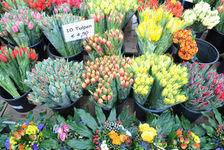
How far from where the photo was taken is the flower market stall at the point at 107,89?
843 millimetres

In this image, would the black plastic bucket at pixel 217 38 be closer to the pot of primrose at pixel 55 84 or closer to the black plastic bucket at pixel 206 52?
the black plastic bucket at pixel 206 52

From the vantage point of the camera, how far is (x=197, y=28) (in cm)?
156

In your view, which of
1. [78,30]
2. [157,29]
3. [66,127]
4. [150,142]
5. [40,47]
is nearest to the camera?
[150,142]

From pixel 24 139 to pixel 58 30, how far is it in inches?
31.3

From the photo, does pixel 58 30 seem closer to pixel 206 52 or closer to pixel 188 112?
pixel 188 112

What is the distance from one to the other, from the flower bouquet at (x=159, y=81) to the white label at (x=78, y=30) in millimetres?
454

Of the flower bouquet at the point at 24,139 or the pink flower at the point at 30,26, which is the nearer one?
the flower bouquet at the point at 24,139

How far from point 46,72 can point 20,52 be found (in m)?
0.29

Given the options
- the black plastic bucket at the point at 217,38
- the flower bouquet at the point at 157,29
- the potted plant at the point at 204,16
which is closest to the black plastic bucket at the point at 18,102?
the flower bouquet at the point at 157,29

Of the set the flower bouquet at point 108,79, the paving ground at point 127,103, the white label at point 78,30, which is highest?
the white label at point 78,30

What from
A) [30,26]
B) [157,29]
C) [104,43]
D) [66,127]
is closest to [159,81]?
[157,29]

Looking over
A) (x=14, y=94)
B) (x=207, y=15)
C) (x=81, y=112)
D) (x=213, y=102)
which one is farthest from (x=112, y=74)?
(x=207, y=15)

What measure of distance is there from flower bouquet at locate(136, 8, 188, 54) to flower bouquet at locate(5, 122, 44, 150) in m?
0.93

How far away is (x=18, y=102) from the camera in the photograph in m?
1.08
